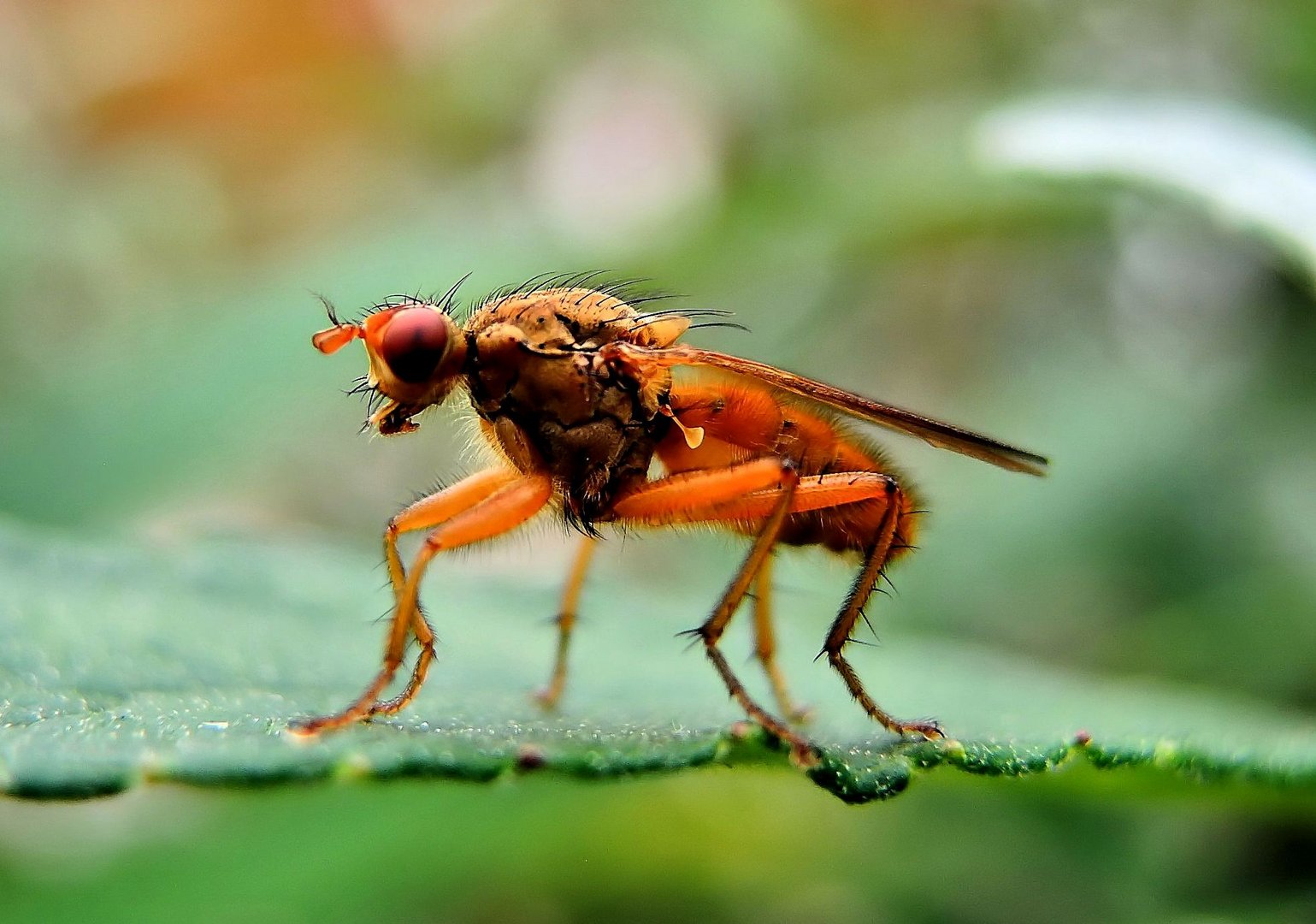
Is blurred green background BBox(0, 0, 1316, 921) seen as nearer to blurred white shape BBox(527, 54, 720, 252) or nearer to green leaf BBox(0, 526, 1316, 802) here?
blurred white shape BBox(527, 54, 720, 252)

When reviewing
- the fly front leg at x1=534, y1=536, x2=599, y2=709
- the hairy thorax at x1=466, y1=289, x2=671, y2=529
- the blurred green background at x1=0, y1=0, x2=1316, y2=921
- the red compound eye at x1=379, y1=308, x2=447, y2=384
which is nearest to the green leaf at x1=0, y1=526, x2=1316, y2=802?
the fly front leg at x1=534, y1=536, x2=599, y2=709

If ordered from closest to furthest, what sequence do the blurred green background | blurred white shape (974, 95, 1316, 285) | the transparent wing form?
blurred white shape (974, 95, 1316, 285) < the transparent wing < the blurred green background

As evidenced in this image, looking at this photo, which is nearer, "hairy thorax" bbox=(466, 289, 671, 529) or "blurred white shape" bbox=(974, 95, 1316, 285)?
"blurred white shape" bbox=(974, 95, 1316, 285)

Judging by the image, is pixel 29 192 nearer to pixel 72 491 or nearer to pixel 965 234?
pixel 72 491

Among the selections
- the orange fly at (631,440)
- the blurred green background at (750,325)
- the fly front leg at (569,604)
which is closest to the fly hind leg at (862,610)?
the orange fly at (631,440)

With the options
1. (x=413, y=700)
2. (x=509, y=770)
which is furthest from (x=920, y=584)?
(x=509, y=770)

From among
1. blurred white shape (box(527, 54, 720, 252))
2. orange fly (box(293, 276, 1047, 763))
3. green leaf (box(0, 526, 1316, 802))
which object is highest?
blurred white shape (box(527, 54, 720, 252))

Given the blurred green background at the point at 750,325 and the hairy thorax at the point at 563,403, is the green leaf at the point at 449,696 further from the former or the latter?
the hairy thorax at the point at 563,403
